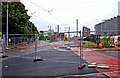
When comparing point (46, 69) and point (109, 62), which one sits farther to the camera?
point (109, 62)

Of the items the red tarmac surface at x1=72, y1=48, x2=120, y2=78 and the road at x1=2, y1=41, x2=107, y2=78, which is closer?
the road at x1=2, y1=41, x2=107, y2=78

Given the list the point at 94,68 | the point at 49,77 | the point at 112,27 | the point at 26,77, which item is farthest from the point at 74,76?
the point at 112,27

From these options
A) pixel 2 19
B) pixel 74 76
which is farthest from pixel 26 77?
pixel 2 19

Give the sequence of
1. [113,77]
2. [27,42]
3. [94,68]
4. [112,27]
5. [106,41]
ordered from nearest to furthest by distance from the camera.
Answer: [113,77] < [94,68] < [112,27] < [106,41] < [27,42]

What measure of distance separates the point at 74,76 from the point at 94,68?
3.34 metres

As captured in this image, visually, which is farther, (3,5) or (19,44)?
(3,5)

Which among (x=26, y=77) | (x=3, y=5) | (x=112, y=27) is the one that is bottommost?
(x=26, y=77)

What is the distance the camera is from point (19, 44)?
4425 centimetres

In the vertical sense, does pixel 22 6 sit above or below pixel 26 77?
above

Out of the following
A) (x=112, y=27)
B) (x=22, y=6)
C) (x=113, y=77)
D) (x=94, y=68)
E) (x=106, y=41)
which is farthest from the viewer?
(x=22, y=6)

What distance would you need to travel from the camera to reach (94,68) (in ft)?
50.6

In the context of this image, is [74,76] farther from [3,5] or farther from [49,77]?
[3,5]

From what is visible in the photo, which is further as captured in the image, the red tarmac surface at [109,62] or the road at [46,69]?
the red tarmac surface at [109,62]

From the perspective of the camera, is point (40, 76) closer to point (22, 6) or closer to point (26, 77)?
point (26, 77)
